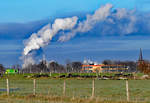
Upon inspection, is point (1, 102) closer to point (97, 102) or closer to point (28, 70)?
point (97, 102)

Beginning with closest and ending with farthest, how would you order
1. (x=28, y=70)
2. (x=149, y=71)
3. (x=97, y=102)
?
1. (x=97, y=102)
2. (x=149, y=71)
3. (x=28, y=70)

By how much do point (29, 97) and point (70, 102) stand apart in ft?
17.6

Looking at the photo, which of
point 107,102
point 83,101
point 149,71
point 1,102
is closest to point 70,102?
point 83,101

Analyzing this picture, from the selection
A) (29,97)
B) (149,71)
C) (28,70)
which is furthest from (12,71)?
(29,97)

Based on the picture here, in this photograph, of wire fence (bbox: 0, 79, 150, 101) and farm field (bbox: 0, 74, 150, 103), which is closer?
farm field (bbox: 0, 74, 150, 103)

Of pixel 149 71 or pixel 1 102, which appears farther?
pixel 149 71

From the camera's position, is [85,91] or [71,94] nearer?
[71,94]

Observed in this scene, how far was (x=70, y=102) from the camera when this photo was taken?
2906cm

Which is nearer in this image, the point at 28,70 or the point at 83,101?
the point at 83,101

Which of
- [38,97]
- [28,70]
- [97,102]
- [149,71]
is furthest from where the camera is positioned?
[28,70]

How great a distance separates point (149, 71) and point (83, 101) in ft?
458

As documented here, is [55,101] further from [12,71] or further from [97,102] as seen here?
[12,71]

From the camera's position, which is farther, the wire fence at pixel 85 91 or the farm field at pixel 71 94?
the wire fence at pixel 85 91

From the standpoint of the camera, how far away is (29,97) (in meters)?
33.1
